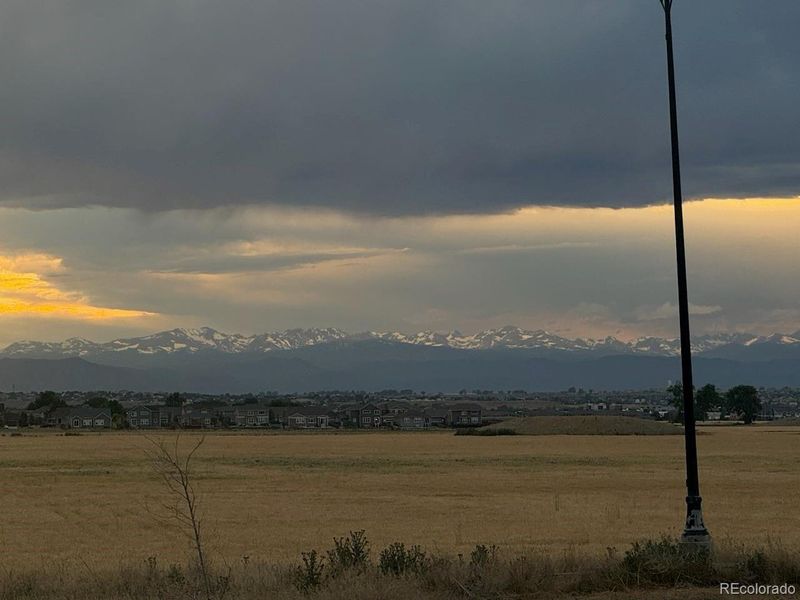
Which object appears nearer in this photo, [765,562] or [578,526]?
[765,562]

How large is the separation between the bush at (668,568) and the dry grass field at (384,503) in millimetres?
7332

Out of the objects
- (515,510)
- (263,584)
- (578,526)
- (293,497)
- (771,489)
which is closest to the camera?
(263,584)

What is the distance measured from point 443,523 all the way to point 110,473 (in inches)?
1303

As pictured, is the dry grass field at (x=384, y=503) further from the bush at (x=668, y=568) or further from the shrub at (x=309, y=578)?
the shrub at (x=309, y=578)

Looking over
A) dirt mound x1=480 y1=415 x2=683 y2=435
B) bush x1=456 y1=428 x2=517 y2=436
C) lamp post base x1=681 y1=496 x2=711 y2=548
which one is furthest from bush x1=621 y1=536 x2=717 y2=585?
dirt mound x1=480 y1=415 x2=683 y2=435

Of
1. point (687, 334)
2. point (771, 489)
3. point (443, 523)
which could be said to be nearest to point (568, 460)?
point (771, 489)

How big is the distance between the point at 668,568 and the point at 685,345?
4472mm

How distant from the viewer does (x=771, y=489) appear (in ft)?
167

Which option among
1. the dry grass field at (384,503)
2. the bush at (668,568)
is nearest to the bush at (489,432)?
the dry grass field at (384,503)

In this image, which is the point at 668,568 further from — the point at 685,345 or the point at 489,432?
the point at 489,432

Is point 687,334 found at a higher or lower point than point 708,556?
higher

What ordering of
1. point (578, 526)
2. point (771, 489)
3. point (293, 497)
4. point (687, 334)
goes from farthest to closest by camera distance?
point (771, 489), point (293, 497), point (578, 526), point (687, 334)

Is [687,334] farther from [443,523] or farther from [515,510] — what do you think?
[515,510]

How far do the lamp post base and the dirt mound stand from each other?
131320 millimetres
